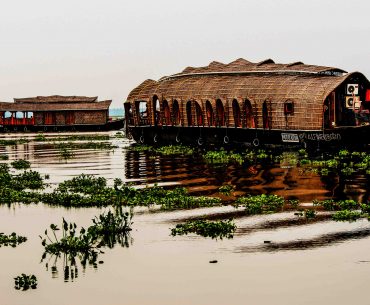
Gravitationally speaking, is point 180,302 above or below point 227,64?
below

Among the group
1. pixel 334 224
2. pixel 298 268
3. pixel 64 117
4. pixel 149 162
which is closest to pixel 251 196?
pixel 334 224

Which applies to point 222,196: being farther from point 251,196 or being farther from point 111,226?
point 111,226

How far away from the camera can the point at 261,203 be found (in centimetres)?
1959

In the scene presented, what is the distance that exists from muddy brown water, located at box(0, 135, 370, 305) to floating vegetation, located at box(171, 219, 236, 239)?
Answer: 286mm

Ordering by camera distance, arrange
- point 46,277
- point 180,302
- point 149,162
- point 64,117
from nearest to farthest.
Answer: point 180,302 → point 46,277 → point 149,162 → point 64,117

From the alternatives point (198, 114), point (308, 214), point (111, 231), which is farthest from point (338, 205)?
point (198, 114)

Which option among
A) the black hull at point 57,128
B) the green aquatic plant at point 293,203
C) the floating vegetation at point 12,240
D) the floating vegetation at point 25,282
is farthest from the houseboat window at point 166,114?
the floating vegetation at point 25,282

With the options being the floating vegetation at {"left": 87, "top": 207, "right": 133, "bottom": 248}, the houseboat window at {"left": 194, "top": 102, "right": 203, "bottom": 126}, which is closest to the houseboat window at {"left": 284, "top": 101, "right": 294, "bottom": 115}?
the houseboat window at {"left": 194, "top": 102, "right": 203, "bottom": 126}

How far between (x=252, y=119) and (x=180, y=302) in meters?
33.4

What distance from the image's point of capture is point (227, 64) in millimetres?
52219

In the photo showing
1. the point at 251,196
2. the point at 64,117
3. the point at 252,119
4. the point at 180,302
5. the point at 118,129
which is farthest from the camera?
the point at 118,129

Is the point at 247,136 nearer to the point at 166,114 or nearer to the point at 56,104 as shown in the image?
the point at 166,114

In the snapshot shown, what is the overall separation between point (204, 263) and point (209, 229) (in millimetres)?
2803

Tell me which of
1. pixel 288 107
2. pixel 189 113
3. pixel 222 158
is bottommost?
pixel 222 158
